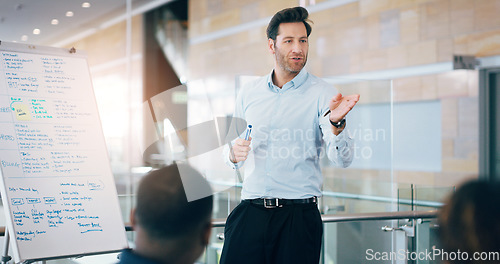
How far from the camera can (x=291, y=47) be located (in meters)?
2.34

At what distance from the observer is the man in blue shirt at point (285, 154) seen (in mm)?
2158

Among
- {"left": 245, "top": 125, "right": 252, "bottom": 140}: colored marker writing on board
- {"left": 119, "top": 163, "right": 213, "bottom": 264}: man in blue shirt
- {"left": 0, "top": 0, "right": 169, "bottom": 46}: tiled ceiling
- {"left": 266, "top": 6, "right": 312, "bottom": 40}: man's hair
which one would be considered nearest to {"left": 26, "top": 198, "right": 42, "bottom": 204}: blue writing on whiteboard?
{"left": 245, "top": 125, "right": 252, "bottom": 140}: colored marker writing on board

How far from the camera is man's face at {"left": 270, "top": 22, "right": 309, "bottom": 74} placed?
2332 mm

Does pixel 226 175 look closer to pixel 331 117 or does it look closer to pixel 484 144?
pixel 331 117

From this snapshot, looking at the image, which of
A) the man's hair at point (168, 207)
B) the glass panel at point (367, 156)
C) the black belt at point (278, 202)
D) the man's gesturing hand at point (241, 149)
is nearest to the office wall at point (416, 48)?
the glass panel at point (367, 156)

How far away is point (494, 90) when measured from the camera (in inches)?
173

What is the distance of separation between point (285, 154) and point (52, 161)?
101 cm

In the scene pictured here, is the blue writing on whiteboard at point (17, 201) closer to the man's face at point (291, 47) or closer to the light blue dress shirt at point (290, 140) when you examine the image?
the light blue dress shirt at point (290, 140)

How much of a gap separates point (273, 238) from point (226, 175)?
3.79ft

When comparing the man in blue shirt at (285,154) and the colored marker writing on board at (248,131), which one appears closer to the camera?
the man in blue shirt at (285,154)

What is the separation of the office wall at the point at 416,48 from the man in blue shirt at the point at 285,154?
1748 millimetres

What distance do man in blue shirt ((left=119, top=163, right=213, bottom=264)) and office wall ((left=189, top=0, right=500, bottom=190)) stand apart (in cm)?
304

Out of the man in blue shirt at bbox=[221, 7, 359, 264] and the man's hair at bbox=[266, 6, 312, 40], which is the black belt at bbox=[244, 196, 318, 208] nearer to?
the man in blue shirt at bbox=[221, 7, 359, 264]

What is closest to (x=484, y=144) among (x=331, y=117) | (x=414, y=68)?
(x=414, y=68)
